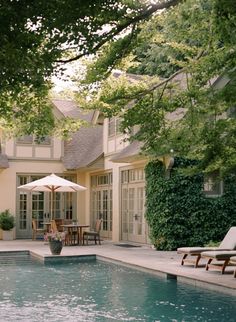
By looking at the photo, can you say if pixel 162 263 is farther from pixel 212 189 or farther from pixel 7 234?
pixel 7 234

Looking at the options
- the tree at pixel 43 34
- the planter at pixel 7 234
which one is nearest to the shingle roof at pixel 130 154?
the planter at pixel 7 234

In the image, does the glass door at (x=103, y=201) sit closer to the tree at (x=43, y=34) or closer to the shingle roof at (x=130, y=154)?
the shingle roof at (x=130, y=154)

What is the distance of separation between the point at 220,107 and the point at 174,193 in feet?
19.9

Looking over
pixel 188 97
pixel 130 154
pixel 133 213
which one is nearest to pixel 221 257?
pixel 188 97


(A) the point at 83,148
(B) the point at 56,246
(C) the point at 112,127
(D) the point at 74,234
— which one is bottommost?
(B) the point at 56,246

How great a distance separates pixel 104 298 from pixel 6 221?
44.4 feet

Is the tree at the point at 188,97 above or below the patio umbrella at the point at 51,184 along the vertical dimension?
above

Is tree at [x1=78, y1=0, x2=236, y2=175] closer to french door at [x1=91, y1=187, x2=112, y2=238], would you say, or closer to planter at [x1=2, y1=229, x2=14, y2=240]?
french door at [x1=91, y1=187, x2=112, y2=238]

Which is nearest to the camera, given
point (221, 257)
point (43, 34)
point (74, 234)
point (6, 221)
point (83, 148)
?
point (43, 34)

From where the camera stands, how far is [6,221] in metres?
22.0

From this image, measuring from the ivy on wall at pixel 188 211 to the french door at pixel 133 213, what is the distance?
7.04ft

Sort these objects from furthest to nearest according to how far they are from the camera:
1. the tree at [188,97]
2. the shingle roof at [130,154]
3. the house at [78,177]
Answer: the house at [78,177] → the shingle roof at [130,154] → the tree at [188,97]

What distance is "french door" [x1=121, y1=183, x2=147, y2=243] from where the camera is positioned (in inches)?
738

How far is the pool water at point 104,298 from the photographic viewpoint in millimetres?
7805
